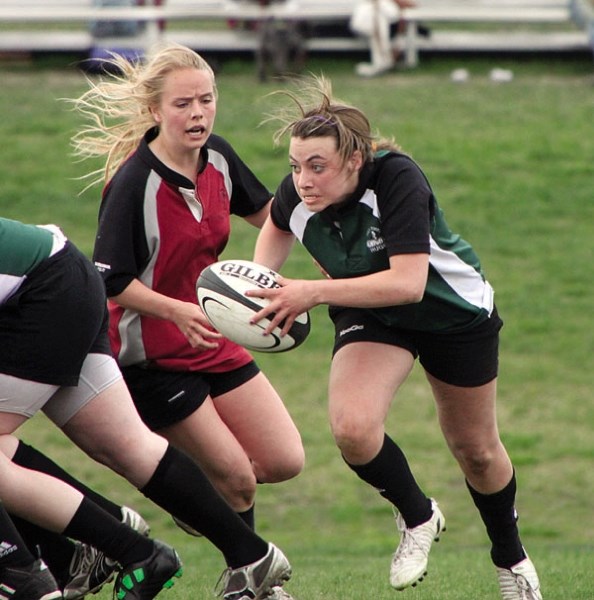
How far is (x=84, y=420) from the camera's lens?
4609 millimetres

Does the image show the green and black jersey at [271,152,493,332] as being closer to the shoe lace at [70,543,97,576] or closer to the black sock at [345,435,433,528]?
the black sock at [345,435,433,528]

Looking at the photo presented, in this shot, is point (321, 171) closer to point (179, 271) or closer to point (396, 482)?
point (179, 271)

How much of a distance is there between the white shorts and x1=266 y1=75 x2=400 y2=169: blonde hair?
1.04m

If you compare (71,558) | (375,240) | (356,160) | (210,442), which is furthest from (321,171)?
(71,558)

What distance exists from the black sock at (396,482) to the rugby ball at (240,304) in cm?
53

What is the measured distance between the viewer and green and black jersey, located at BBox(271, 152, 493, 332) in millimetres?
4738

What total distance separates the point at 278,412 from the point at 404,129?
10.5 m

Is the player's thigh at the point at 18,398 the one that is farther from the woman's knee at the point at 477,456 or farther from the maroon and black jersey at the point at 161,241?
the woman's knee at the point at 477,456

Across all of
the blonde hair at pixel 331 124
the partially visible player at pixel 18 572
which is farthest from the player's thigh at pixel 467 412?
the partially visible player at pixel 18 572

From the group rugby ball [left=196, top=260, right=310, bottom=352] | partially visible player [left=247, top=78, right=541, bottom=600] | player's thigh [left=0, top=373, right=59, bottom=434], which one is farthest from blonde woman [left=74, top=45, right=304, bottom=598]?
player's thigh [left=0, top=373, right=59, bottom=434]

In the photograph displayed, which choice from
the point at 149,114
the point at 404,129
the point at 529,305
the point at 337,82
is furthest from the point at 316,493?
the point at 337,82

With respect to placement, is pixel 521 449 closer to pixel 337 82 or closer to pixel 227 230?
pixel 227 230

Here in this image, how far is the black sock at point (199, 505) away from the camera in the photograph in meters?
4.67

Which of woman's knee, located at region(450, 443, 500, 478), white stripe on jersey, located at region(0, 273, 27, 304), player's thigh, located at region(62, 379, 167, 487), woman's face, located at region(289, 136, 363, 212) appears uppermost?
→ woman's face, located at region(289, 136, 363, 212)
